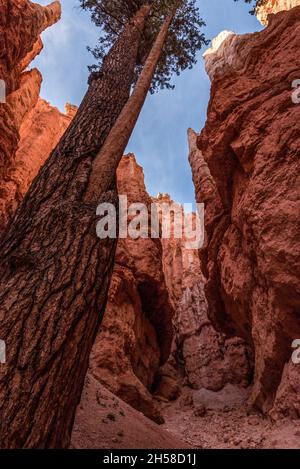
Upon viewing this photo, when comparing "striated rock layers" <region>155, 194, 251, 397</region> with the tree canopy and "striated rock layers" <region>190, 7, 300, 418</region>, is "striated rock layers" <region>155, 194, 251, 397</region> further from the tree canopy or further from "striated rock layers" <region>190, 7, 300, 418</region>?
the tree canopy

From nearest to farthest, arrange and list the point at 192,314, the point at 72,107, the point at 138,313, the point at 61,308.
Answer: the point at 61,308, the point at 138,313, the point at 192,314, the point at 72,107

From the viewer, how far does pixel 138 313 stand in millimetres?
13031

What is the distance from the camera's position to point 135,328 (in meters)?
12.4

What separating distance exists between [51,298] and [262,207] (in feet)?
17.7

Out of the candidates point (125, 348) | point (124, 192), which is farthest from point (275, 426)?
point (124, 192)

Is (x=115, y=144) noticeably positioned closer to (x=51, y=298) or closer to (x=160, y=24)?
(x=51, y=298)

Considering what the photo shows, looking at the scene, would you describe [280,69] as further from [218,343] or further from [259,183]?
[218,343]

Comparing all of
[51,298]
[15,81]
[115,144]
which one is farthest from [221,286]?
[15,81]

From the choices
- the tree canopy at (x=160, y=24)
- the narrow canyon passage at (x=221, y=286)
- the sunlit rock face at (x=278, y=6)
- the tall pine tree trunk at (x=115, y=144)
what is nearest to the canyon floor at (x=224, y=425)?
the narrow canyon passage at (x=221, y=286)

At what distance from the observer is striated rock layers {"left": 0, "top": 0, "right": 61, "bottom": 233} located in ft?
34.9

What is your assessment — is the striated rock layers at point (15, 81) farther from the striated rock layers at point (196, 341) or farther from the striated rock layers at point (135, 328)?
the striated rock layers at point (196, 341)

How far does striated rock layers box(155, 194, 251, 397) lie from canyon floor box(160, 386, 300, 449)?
86 centimetres

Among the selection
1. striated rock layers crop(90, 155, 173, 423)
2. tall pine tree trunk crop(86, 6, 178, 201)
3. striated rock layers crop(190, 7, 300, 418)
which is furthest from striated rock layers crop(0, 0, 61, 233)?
tall pine tree trunk crop(86, 6, 178, 201)

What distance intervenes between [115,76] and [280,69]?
4.20 meters
